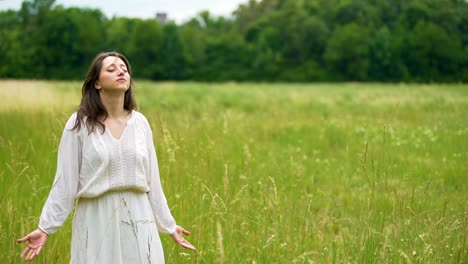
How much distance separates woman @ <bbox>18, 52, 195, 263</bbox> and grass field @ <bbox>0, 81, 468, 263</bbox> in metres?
0.43

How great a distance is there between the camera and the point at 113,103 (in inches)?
Result: 104

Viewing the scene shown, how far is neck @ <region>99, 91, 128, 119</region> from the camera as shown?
2648 mm

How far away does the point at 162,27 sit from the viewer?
69.3 m

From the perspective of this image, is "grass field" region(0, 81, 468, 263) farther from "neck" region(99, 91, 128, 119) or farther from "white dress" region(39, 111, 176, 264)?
"neck" region(99, 91, 128, 119)

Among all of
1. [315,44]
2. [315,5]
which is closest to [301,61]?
[315,44]

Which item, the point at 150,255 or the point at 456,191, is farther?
the point at 456,191

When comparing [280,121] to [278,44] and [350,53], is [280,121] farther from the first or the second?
[278,44]

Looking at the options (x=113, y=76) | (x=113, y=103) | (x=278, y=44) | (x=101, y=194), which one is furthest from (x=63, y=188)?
(x=278, y=44)

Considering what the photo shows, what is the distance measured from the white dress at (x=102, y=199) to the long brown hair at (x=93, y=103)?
30mm

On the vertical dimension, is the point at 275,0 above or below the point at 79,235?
above

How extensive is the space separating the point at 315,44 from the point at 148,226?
2624 inches

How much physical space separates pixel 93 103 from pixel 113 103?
0.09 meters

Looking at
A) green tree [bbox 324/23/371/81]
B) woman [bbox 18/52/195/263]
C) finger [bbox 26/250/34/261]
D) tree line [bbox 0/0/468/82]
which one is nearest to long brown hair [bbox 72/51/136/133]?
woman [bbox 18/52/195/263]

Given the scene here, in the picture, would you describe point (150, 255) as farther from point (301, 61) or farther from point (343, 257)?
point (301, 61)
